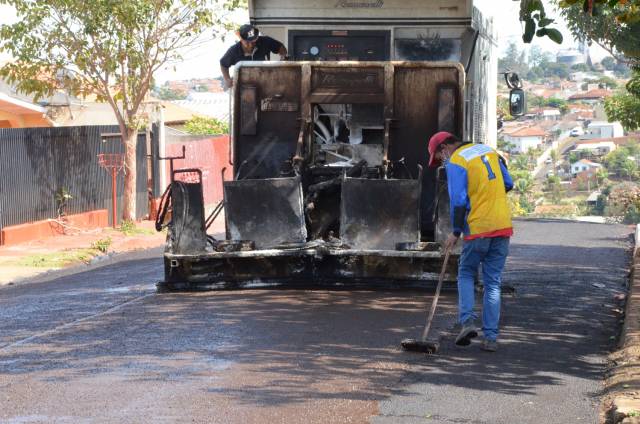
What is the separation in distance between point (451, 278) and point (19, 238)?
33.4ft

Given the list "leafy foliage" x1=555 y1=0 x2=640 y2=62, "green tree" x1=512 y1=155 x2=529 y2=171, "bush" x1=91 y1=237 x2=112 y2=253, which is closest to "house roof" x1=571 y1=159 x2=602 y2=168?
"green tree" x1=512 y1=155 x2=529 y2=171

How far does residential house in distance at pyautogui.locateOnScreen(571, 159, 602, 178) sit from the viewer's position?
79831mm

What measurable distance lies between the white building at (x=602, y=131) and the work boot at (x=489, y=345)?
94.8 metres

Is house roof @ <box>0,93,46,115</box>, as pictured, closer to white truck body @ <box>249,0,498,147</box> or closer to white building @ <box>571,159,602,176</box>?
white truck body @ <box>249,0,498,147</box>

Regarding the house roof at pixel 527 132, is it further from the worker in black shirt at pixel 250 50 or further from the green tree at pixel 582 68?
the worker in black shirt at pixel 250 50

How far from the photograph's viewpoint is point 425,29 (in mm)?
→ 13781

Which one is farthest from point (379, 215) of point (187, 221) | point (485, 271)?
point (485, 271)

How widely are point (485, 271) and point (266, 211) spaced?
356 cm

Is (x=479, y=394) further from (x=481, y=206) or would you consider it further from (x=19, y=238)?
(x=19, y=238)

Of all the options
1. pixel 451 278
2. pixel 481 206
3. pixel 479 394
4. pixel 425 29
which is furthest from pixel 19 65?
pixel 479 394

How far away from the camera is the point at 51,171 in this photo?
71.6 ft

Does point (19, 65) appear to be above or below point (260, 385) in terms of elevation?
above

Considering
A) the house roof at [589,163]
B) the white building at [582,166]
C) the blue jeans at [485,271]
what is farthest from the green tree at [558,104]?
the blue jeans at [485,271]

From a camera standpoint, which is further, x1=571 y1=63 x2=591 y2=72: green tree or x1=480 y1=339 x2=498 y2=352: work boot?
x1=571 y1=63 x2=591 y2=72: green tree
